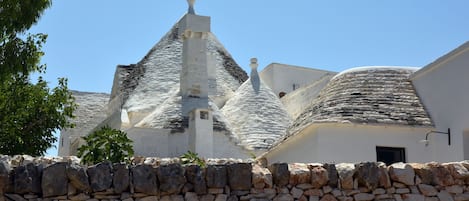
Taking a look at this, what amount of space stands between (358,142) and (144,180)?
8.57 metres

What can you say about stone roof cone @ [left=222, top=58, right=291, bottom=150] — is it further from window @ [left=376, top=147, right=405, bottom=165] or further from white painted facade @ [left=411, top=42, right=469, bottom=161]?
white painted facade @ [left=411, top=42, right=469, bottom=161]

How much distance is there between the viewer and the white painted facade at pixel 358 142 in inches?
626

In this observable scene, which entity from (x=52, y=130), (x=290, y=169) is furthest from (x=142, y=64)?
(x=290, y=169)

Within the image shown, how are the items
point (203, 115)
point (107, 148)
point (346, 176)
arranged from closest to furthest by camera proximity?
point (346, 176) < point (107, 148) < point (203, 115)

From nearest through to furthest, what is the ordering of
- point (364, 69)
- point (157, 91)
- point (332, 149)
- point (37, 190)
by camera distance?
point (37, 190) < point (332, 149) < point (364, 69) < point (157, 91)

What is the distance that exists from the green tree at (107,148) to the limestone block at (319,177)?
3.00m

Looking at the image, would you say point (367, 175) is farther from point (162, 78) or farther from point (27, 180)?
point (162, 78)

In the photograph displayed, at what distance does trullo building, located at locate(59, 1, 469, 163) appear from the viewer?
1595 centimetres

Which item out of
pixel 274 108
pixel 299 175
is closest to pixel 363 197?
pixel 299 175

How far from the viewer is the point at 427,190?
30.7ft

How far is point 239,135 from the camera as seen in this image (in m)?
28.8

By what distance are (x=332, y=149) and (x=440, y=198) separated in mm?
6578

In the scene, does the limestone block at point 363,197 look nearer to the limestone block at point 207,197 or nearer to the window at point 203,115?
the limestone block at point 207,197

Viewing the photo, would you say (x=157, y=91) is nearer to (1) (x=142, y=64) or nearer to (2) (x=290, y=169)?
(1) (x=142, y=64)
